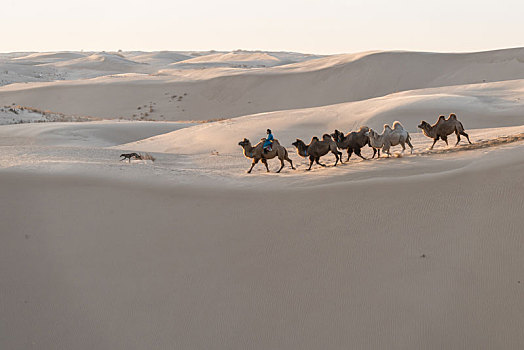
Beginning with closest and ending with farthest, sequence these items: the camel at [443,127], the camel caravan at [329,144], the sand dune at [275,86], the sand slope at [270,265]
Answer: the sand slope at [270,265]
the camel caravan at [329,144]
the camel at [443,127]
the sand dune at [275,86]

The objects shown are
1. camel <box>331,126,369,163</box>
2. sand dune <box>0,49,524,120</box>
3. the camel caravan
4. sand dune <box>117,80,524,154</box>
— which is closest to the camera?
the camel caravan

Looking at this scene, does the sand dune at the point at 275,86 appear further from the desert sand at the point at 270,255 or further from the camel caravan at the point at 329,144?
the desert sand at the point at 270,255

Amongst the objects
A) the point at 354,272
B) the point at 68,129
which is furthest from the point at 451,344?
the point at 68,129

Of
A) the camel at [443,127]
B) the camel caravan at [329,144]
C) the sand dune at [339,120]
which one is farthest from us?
the sand dune at [339,120]

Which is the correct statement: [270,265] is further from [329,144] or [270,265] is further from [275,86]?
[275,86]

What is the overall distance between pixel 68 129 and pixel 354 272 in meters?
17.4

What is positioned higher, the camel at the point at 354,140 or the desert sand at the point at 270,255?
the camel at the point at 354,140

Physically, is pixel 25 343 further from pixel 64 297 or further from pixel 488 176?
pixel 488 176

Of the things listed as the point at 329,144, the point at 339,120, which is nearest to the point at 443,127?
the point at 329,144

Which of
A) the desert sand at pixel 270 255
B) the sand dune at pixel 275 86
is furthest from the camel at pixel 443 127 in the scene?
the sand dune at pixel 275 86

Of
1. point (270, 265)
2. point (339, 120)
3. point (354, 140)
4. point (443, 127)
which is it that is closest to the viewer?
point (270, 265)

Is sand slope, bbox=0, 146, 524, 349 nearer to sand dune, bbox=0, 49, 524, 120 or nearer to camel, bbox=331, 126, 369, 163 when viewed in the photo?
camel, bbox=331, 126, 369, 163

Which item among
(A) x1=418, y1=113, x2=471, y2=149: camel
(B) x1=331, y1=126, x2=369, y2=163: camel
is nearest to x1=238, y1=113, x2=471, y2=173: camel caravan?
(B) x1=331, y1=126, x2=369, y2=163: camel

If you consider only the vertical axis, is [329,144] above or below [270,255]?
above
